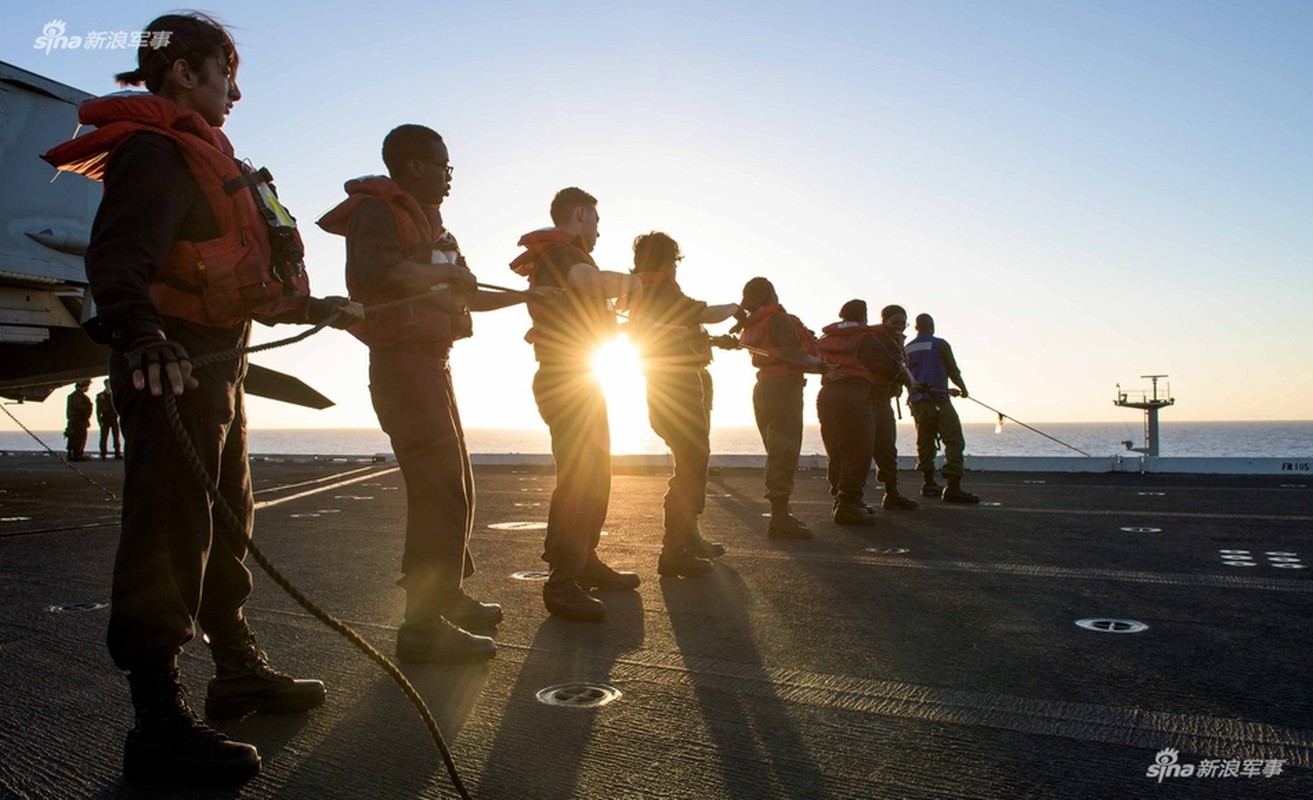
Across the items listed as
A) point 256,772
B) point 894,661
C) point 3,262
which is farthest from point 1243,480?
point 3,262

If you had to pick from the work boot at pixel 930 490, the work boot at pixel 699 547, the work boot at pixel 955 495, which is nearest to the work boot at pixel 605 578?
the work boot at pixel 699 547

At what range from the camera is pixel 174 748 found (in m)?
2.21

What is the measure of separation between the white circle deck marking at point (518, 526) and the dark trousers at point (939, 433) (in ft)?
14.4

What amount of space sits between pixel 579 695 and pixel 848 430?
5.42 m

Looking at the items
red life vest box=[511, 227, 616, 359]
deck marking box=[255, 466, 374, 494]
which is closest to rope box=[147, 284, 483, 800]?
red life vest box=[511, 227, 616, 359]

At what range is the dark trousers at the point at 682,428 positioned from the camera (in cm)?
538

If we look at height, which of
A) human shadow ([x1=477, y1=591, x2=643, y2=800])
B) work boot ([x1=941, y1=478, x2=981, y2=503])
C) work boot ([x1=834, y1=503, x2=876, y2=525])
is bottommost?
human shadow ([x1=477, y1=591, x2=643, y2=800])

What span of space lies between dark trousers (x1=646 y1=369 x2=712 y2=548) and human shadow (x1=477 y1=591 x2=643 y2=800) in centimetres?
139

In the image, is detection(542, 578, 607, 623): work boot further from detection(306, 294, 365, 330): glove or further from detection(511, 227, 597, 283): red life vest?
detection(306, 294, 365, 330): glove

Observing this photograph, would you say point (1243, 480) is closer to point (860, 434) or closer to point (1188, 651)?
point (860, 434)

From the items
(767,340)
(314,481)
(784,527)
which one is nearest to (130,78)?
(767,340)

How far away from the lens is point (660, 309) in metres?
5.44

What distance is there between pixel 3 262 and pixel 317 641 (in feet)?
31.0

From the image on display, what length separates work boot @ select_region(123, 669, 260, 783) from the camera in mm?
2189
